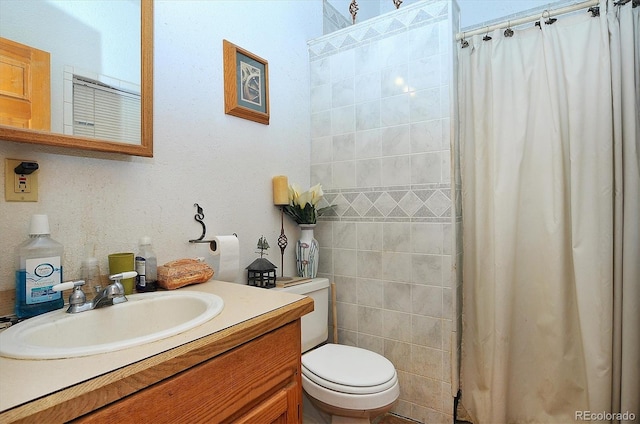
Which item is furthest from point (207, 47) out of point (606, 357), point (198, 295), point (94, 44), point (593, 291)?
point (606, 357)

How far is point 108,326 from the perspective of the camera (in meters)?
0.86

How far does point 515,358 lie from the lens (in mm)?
1567

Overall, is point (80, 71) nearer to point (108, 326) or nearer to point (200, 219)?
point (200, 219)

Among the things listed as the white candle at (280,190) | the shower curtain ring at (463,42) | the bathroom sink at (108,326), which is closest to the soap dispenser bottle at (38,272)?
the bathroom sink at (108,326)

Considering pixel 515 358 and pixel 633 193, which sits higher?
pixel 633 193

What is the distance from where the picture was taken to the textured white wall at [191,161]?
3.24ft

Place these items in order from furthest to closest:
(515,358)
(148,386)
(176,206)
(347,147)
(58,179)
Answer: (347,147) < (515,358) < (176,206) < (58,179) < (148,386)

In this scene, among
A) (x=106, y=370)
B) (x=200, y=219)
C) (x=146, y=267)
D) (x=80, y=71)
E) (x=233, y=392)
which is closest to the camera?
(x=106, y=370)

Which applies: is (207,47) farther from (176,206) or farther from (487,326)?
(487,326)

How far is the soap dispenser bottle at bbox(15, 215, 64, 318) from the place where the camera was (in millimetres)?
822

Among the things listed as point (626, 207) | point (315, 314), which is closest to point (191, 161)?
point (315, 314)

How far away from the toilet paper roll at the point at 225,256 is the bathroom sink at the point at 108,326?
0.28 m

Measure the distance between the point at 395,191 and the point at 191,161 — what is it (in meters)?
0.98

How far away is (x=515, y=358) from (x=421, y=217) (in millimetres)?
775
